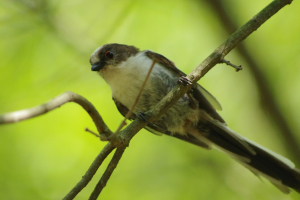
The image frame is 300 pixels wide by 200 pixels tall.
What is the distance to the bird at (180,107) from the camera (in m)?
3.72

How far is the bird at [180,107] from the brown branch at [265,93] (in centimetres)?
52

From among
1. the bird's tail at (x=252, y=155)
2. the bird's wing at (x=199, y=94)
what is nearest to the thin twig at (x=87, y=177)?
the bird's wing at (x=199, y=94)

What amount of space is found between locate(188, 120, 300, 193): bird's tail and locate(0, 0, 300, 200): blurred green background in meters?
0.50

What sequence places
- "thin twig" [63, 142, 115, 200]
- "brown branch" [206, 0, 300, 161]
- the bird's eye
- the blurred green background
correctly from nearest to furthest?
1. "thin twig" [63, 142, 115, 200]
2. the bird's eye
3. "brown branch" [206, 0, 300, 161]
4. the blurred green background

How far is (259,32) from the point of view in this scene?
5.27 meters

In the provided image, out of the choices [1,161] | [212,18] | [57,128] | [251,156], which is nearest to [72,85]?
[57,128]

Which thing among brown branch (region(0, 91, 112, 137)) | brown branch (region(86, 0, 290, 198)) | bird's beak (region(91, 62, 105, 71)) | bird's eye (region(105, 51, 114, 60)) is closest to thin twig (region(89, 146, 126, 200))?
brown branch (region(86, 0, 290, 198))

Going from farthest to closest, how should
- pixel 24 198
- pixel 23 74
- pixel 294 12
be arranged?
pixel 294 12, pixel 23 74, pixel 24 198

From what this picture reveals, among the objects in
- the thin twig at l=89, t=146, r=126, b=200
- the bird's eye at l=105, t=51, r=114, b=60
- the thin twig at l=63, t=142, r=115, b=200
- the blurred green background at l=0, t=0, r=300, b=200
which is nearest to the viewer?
the thin twig at l=63, t=142, r=115, b=200

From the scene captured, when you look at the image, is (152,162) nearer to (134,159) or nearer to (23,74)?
(134,159)

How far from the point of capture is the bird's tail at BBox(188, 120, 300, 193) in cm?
377

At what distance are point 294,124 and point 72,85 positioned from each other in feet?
10.8

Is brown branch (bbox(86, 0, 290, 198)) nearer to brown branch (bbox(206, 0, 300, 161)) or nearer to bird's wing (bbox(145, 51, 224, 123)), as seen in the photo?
bird's wing (bbox(145, 51, 224, 123))

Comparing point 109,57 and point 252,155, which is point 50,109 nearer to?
point 109,57
